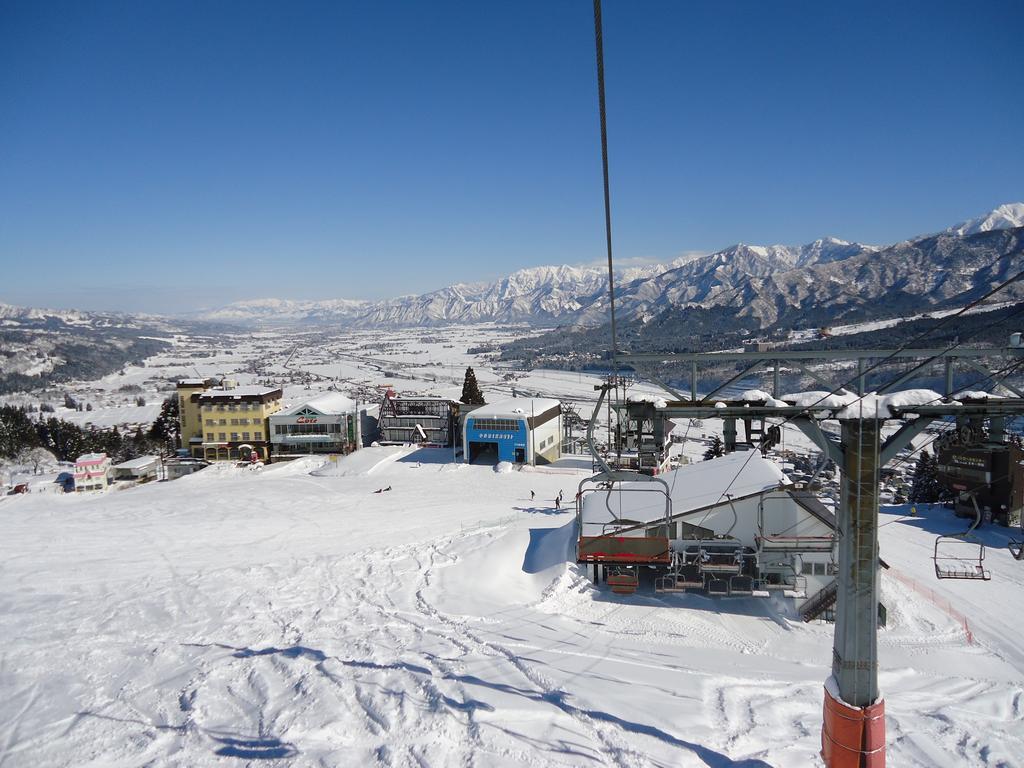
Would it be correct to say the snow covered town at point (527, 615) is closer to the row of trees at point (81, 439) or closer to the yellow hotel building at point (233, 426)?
the yellow hotel building at point (233, 426)

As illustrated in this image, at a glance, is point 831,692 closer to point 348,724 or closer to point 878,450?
point 878,450

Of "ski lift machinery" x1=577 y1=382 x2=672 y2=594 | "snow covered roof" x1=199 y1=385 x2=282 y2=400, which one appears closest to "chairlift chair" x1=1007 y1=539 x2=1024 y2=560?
"ski lift machinery" x1=577 y1=382 x2=672 y2=594

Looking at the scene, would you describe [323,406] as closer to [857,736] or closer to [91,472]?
[91,472]

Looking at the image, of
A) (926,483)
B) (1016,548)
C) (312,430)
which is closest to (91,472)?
(312,430)

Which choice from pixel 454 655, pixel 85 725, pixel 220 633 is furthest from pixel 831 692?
pixel 220 633

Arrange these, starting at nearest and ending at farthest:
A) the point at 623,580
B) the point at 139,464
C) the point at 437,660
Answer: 1. the point at 437,660
2. the point at 623,580
3. the point at 139,464

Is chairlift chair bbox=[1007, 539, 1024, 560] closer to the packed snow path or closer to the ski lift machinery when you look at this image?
the packed snow path
